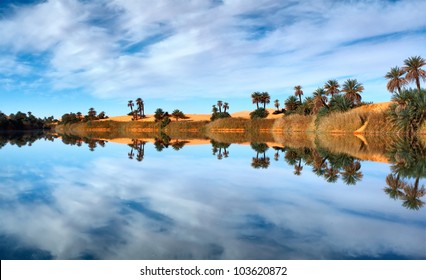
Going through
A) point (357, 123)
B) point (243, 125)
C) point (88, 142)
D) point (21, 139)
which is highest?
point (243, 125)

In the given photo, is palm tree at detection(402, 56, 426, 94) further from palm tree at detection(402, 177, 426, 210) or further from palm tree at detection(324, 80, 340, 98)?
palm tree at detection(402, 177, 426, 210)

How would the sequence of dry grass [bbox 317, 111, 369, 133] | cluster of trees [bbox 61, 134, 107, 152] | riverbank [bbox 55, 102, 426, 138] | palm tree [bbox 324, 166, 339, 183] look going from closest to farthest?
palm tree [bbox 324, 166, 339, 183]
cluster of trees [bbox 61, 134, 107, 152]
riverbank [bbox 55, 102, 426, 138]
dry grass [bbox 317, 111, 369, 133]

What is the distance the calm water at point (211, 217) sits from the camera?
5.58 metres

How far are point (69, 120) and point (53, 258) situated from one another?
5774 inches

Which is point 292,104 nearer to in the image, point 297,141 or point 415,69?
point 415,69

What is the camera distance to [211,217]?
748 cm

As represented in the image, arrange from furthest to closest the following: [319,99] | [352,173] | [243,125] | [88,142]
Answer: [243,125] < [319,99] < [88,142] < [352,173]

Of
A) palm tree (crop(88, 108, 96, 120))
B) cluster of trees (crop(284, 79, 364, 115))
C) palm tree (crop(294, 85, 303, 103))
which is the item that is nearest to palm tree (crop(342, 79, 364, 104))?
cluster of trees (crop(284, 79, 364, 115))

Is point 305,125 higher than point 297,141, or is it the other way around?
point 305,125

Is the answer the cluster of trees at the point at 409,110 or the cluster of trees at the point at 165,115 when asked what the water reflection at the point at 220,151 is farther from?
the cluster of trees at the point at 165,115

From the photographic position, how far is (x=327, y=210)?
8.05 m

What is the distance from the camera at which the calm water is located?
5578 millimetres

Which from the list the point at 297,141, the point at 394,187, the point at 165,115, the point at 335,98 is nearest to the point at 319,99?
the point at 335,98

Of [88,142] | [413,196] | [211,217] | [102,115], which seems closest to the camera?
[211,217]
